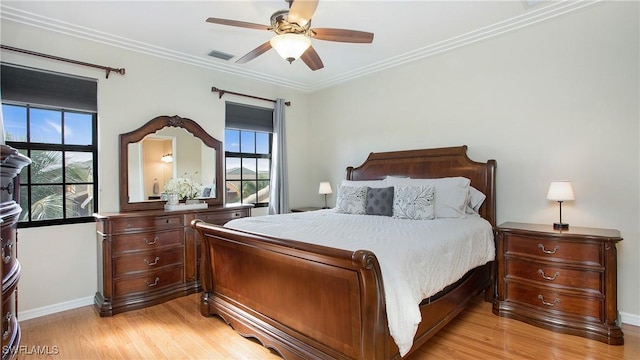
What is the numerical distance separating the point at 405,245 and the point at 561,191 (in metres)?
1.65

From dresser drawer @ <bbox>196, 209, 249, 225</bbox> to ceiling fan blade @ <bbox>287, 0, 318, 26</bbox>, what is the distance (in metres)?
2.31

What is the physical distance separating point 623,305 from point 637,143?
1.33m

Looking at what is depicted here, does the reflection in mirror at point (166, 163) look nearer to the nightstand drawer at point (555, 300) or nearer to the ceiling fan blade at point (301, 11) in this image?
the ceiling fan blade at point (301, 11)

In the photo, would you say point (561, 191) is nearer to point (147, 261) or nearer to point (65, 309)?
point (147, 261)

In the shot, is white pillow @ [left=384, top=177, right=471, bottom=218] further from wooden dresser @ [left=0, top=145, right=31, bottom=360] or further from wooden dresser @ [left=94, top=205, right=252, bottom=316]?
wooden dresser @ [left=0, top=145, right=31, bottom=360]

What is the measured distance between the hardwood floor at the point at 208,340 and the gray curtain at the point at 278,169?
1.97 meters

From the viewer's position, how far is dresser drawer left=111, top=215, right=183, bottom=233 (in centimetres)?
306

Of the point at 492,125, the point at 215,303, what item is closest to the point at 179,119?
the point at 215,303

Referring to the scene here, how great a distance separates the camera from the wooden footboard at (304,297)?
1.70m

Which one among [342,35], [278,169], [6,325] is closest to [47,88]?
[6,325]

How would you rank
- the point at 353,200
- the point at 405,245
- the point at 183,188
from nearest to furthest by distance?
1. the point at 405,245
2. the point at 353,200
3. the point at 183,188

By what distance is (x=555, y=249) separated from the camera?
2.58 m

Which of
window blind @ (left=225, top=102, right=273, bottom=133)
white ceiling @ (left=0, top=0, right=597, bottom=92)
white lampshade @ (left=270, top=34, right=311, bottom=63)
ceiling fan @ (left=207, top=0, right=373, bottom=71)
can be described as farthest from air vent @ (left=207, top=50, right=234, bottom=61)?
white lampshade @ (left=270, top=34, right=311, bottom=63)

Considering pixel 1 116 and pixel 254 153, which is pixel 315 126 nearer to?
pixel 254 153
